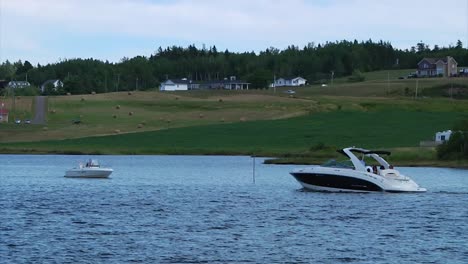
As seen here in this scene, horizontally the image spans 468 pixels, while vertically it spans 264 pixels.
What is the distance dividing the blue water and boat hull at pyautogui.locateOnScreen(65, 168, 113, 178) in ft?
4.03

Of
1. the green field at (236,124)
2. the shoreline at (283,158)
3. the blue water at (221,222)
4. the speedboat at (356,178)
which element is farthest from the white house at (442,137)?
the speedboat at (356,178)

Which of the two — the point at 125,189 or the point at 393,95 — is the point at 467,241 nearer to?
the point at 125,189

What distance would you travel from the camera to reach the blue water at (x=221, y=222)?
45594mm

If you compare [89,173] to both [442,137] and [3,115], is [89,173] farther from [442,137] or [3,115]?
[3,115]

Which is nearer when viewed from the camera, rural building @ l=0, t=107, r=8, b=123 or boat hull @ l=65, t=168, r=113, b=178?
boat hull @ l=65, t=168, r=113, b=178

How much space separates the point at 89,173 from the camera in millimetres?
95438

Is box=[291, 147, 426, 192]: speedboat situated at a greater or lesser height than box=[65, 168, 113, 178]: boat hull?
greater

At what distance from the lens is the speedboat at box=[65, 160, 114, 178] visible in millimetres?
94375

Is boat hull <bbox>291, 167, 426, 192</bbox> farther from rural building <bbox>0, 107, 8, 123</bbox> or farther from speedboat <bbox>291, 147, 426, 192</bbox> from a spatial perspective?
rural building <bbox>0, 107, 8, 123</bbox>

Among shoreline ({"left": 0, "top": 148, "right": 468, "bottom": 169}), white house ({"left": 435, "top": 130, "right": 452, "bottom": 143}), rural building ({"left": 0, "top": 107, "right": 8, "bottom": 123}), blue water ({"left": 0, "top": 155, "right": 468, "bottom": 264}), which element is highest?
rural building ({"left": 0, "top": 107, "right": 8, "bottom": 123})

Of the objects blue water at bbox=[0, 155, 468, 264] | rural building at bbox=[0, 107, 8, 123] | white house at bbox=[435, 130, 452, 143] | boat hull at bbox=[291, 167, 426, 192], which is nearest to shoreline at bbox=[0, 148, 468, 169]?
white house at bbox=[435, 130, 452, 143]

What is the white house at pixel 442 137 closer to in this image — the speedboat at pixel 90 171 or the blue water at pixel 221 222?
the blue water at pixel 221 222

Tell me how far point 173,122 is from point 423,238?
106579mm

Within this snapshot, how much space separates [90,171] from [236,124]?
2368 inches
